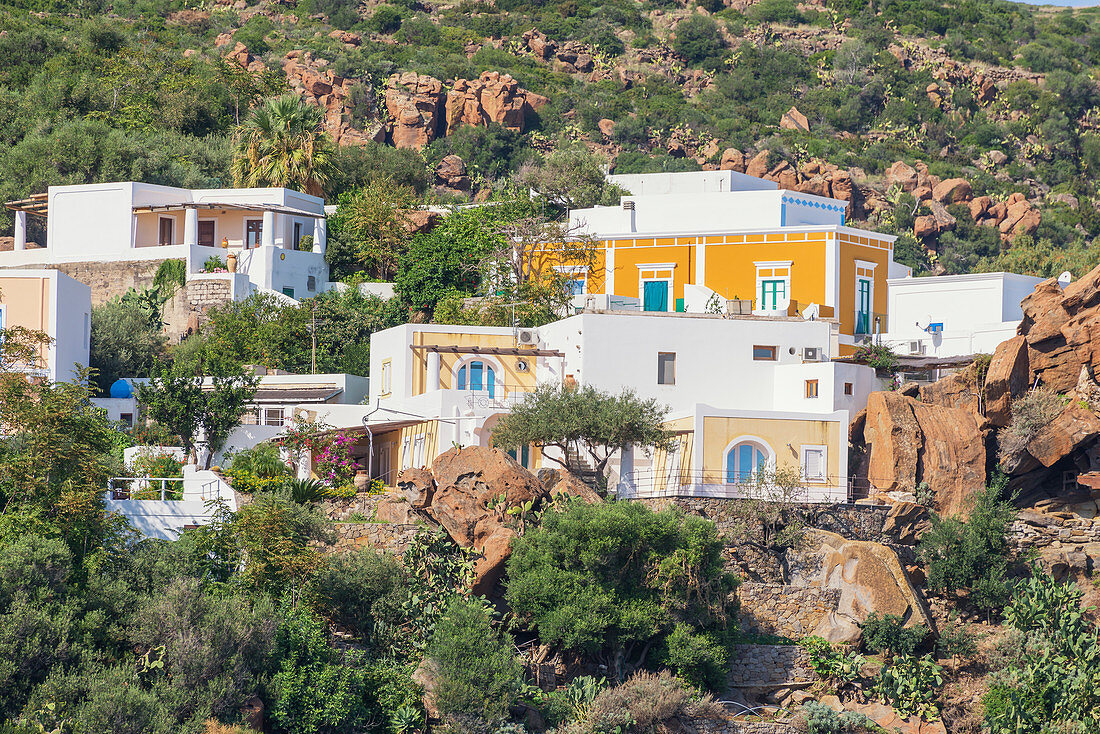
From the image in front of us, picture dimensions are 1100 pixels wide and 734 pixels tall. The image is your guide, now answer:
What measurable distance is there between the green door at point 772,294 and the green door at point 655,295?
3408 mm

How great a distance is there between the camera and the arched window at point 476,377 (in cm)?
4181

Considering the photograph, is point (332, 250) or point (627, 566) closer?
point (627, 566)

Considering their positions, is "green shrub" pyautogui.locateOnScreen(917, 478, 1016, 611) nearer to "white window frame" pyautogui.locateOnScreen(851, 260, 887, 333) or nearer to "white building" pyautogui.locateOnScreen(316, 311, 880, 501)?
"white building" pyautogui.locateOnScreen(316, 311, 880, 501)

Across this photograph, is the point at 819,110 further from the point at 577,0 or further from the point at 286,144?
the point at 286,144

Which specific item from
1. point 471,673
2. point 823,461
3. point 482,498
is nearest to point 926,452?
point 823,461

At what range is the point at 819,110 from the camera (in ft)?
336

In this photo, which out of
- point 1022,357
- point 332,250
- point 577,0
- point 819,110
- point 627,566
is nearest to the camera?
point 627,566

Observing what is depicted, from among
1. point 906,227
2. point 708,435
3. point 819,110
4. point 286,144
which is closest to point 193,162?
point 286,144

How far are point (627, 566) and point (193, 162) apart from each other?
38.4m

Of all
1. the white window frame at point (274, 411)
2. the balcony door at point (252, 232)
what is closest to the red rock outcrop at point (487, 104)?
the balcony door at point (252, 232)

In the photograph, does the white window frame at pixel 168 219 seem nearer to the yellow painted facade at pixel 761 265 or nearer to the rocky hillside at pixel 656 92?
the rocky hillside at pixel 656 92

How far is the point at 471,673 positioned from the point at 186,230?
29.1 metres

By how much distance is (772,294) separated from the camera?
159 ft

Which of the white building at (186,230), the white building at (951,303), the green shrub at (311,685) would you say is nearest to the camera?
the green shrub at (311,685)
